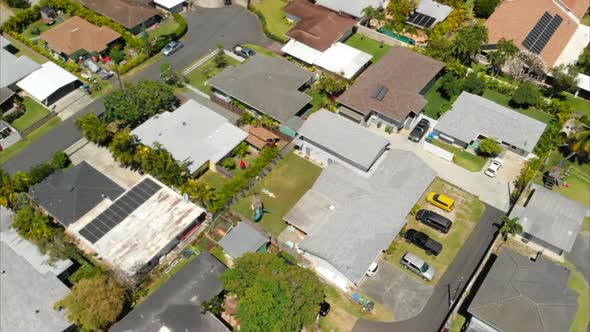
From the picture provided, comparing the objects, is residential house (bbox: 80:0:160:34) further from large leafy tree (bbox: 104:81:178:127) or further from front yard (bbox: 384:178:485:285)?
front yard (bbox: 384:178:485:285)

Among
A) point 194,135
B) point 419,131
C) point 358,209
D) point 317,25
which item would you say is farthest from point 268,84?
point 358,209

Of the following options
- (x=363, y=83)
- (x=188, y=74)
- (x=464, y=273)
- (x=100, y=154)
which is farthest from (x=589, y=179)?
(x=100, y=154)

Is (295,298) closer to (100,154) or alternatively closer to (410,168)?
(410,168)

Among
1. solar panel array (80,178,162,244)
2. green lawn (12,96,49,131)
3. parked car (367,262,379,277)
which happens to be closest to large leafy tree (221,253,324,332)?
parked car (367,262,379,277)

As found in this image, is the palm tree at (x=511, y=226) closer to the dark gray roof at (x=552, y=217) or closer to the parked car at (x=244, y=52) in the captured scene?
the dark gray roof at (x=552, y=217)

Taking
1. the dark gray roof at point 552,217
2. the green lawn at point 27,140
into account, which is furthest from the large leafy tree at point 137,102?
the dark gray roof at point 552,217

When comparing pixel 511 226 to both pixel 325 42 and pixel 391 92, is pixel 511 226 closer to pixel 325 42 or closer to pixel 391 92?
pixel 391 92

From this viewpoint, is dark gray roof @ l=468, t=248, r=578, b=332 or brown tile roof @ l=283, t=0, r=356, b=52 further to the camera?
brown tile roof @ l=283, t=0, r=356, b=52
